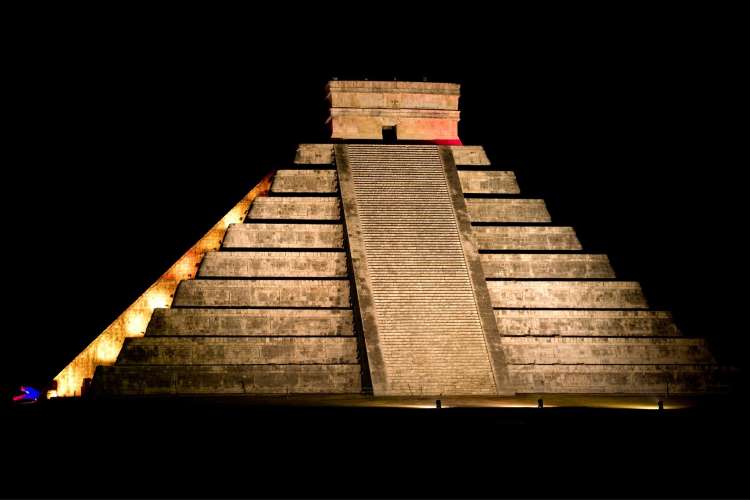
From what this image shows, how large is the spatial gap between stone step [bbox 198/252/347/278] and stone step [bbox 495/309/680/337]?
469cm

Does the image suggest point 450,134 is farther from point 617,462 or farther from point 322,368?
point 617,462

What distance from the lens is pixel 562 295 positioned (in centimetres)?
2836

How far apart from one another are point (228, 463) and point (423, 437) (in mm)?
3850

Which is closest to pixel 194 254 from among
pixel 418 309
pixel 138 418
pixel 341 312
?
pixel 341 312

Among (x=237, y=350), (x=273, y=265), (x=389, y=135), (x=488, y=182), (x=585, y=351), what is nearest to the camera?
(x=237, y=350)

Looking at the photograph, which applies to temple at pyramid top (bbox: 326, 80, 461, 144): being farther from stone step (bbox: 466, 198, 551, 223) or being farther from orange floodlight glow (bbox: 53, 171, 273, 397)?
orange floodlight glow (bbox: 53, 171, 273, 397)

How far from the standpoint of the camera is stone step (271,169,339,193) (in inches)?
1177

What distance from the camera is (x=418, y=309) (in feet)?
89.0

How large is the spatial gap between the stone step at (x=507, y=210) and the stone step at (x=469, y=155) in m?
Result: 1.92

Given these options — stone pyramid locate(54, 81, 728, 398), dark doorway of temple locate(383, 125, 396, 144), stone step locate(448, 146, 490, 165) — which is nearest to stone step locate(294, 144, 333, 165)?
stone pyramid locate(54, 81, 728, 398)

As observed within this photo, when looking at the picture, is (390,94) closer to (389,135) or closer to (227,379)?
(389,135)

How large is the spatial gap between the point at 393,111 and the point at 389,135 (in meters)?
0.84

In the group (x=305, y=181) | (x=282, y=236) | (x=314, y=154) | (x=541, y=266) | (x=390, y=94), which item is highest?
(x=390, y=94)

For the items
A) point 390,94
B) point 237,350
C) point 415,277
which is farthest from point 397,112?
point 237,350
